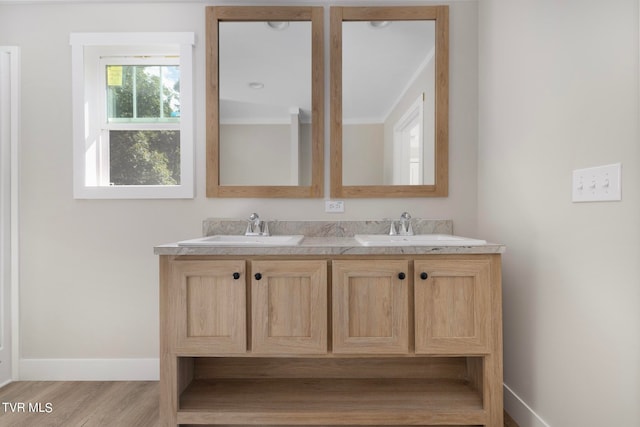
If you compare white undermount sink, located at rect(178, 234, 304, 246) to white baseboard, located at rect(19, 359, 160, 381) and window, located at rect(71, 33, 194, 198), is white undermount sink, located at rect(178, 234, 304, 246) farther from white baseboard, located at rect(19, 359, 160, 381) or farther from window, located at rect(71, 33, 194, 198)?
white baseboard, located at rect(19, 359, 160, 381)

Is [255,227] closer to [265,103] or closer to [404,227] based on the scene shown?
[265,103]

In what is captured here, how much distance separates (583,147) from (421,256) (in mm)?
747

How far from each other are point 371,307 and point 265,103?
55.6 inches

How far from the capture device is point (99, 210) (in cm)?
226

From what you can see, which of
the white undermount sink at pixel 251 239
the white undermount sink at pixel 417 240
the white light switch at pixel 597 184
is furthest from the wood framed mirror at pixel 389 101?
the white light switch at pixel 597 184

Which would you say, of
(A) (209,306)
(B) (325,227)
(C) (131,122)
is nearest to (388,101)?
(B) (325,227)

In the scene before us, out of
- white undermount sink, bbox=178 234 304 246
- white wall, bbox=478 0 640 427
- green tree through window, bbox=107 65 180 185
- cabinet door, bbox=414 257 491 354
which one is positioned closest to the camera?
white wall, bbox=478 0 640 427

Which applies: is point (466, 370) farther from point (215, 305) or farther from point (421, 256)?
point (215, 305)

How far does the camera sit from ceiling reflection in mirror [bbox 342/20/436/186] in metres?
2.21

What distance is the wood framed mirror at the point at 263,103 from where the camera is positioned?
2213 mm

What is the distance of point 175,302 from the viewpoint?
1.61 metres

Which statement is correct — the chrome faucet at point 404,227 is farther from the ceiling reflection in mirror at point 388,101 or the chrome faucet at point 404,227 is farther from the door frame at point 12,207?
the door frame at point 12,207

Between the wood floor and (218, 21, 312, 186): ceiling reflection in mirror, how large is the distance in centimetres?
134

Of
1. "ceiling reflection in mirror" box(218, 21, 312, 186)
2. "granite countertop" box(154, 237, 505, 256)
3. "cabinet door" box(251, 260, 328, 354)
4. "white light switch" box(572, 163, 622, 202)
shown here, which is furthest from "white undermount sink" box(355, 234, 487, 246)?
"ceiling reflection in mirror" box(218, 21, 312, 186)
